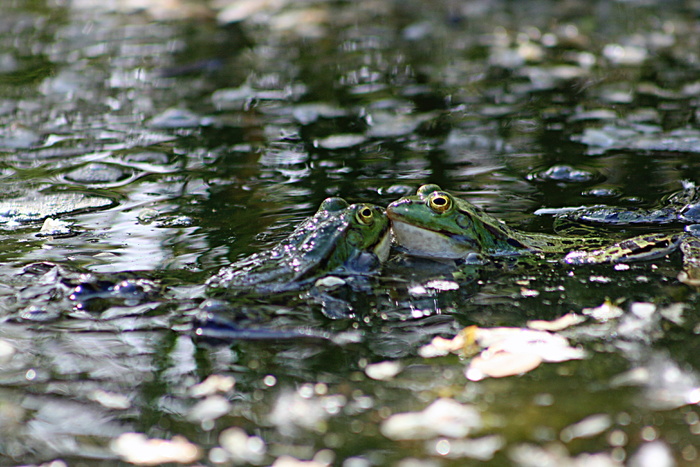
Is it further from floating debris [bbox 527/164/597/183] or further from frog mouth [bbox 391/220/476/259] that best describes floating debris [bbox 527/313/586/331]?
floating debris [bbox 527/164/597/183]

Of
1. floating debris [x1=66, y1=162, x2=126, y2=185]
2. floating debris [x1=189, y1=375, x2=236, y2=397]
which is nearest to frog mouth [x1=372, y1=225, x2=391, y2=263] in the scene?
floating debris [x1=189, y1=375, x2=236, y2=397]

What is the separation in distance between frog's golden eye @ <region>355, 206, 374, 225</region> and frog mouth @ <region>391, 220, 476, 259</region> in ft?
0.81

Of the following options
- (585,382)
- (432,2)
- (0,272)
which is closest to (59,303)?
(0,272)

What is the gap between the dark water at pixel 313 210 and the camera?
222 centimetres

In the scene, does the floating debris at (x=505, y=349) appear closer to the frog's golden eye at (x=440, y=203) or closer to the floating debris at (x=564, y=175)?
the frog's golden eye at (x=440, y=203)

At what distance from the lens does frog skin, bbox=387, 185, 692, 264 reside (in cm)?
341

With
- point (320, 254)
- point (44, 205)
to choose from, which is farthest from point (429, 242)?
point (44, 205)

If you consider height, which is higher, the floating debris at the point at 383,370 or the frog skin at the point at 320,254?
the frog skin at the point at 320,254

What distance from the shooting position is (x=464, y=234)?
3.48 meters

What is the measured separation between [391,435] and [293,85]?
16.2 feet

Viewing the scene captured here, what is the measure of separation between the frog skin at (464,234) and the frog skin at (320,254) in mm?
152

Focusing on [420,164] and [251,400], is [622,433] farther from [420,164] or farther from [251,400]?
[420,164]

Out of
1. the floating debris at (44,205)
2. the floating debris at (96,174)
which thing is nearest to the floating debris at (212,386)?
the floating debris at (44,205)

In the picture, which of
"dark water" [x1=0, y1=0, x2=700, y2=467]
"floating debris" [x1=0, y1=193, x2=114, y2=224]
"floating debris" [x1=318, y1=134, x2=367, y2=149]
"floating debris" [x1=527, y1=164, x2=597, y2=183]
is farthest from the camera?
"floating debris" [x1=318, y1=134, x2=367, y2=149]
